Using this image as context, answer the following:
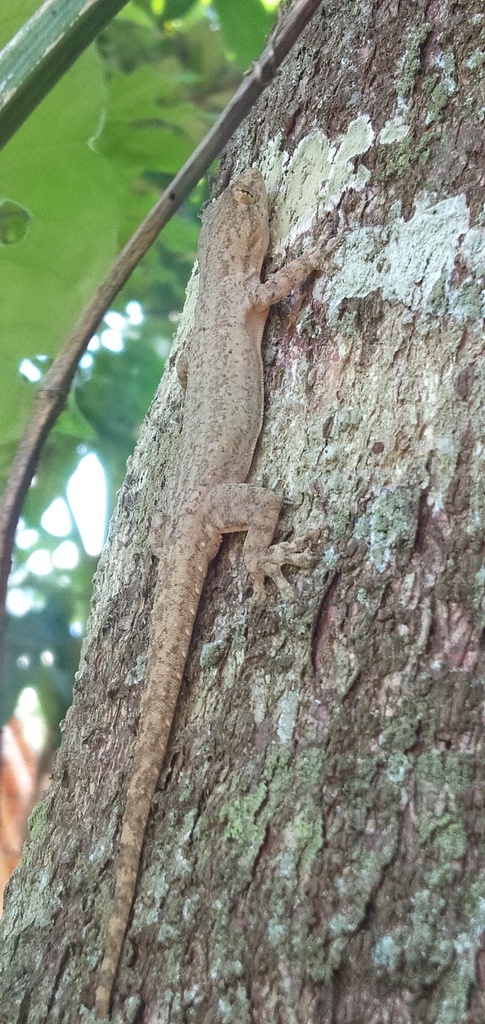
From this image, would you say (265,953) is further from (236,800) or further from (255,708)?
(255,708)

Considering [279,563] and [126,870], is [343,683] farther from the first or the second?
[126,870]

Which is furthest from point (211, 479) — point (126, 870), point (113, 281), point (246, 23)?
point (246, 23)

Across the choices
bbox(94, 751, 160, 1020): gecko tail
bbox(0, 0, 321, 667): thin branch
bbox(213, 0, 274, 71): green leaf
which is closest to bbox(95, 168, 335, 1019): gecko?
bbox(94, 751, 160, 1020): gecko tail

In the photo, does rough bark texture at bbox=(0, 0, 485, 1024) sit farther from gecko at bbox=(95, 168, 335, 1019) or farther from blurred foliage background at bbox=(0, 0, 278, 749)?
blurred foliage background at bbox=(0, 0, 278, 749)

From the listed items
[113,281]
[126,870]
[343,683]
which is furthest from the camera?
[113,281]

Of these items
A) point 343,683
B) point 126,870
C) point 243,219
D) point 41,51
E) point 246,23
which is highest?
point 246,23

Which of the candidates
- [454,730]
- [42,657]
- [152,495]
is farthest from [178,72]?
[454,730]

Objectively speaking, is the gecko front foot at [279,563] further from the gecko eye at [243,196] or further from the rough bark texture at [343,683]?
the gecko eye at [243,196]
